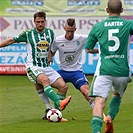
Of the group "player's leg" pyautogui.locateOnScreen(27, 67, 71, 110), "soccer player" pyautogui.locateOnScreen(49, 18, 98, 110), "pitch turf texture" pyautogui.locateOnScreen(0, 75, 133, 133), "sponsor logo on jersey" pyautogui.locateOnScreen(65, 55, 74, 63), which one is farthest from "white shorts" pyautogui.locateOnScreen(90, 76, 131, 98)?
"sponsor logo on jersey" pyautogui.locateOnScreen(65, 55, 74, 63)

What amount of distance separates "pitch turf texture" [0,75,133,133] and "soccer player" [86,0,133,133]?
5.69 ft

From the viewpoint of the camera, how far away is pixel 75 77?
13.0 m

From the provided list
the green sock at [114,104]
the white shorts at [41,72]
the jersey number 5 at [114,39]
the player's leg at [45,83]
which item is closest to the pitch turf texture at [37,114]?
the player's leg at [45,83]

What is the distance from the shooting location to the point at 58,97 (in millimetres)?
12352

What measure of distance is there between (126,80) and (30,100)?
24.3ft

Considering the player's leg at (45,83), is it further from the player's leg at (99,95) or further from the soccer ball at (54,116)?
the player's leg at (99,95)

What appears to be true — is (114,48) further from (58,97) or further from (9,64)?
(9,64)

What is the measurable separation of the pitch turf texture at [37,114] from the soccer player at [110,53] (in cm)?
173

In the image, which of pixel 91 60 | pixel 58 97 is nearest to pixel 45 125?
pixel 58 97

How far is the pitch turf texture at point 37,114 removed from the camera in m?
11.5

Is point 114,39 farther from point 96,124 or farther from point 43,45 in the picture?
point 43,45

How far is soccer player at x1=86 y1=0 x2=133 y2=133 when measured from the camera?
9.44 meters

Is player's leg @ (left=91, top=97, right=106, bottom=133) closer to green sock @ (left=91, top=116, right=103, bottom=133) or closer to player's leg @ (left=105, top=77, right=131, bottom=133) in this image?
green sock @ (left=91, top=116, right=103, bottom=133)

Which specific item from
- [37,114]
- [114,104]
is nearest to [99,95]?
[114,104]
